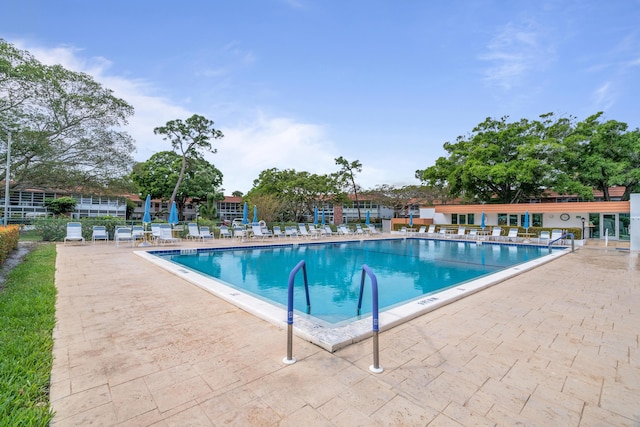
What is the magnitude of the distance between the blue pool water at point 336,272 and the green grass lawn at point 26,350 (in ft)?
8.39

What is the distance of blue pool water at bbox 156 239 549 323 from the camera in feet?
18.3

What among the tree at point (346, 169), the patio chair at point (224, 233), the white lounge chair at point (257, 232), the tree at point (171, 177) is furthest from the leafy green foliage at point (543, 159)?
the tree at point (171, 177)

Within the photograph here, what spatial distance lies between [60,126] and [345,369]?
20.4 meters

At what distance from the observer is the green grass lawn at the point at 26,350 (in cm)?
183

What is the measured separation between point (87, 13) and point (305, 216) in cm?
2581

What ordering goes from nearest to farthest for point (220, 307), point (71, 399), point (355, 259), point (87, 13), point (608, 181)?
point (71, 399) < point (220, 307) < point (87, 13) < point (355, 259) < point (608, 181)

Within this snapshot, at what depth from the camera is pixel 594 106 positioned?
73.9 feet

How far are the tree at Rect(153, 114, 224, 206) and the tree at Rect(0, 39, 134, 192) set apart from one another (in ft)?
18.7

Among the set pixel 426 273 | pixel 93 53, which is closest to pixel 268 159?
pixel 93 53

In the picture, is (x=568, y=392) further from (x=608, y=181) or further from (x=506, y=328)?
(x=608, y=181)

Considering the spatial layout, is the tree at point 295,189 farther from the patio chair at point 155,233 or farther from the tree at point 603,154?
the tree at point 603,154

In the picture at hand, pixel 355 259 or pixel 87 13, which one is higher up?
pixel 87 13

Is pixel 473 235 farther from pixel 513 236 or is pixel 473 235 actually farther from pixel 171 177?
pixel 171 177

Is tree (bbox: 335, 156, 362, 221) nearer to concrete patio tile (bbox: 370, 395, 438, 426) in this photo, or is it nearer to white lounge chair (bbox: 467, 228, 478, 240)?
white lounge chair (bbox: 467, 228, 478, 240)
